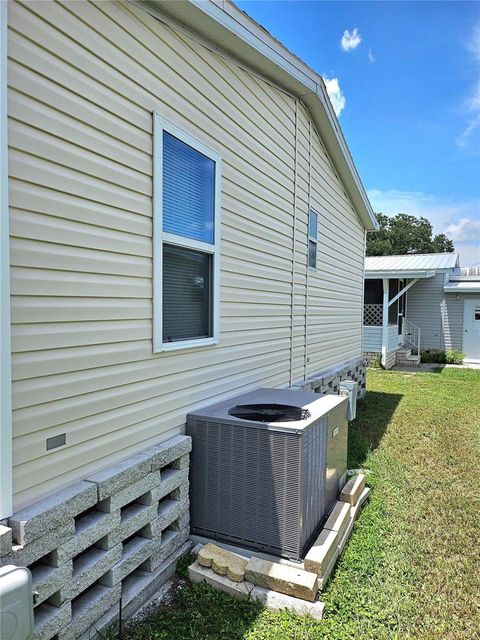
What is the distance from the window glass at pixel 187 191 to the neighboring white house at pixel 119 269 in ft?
0.05

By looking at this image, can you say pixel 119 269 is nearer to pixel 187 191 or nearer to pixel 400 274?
pixel 187 191

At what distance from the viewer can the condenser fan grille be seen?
9.82 ft

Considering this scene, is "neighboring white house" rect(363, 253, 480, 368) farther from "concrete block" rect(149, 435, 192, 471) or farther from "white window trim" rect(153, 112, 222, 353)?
"concrete block" rect(149, 435, 192, 471)

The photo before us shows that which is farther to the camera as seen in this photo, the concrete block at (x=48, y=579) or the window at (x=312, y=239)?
the window at (x=312, y=239)

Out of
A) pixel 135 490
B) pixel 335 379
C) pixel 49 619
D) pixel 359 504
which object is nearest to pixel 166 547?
pixel 135 490

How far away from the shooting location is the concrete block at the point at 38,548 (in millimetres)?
1654

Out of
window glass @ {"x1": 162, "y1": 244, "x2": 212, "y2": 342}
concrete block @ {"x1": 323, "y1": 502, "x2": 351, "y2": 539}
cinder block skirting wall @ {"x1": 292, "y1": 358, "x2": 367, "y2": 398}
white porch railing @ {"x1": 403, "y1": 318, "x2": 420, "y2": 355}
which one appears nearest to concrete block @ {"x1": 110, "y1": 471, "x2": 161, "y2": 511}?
window glass @ {"x1": 162, "y1": 244, "x2": 212, "y2": 342}

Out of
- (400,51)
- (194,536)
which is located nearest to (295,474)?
(194,536)

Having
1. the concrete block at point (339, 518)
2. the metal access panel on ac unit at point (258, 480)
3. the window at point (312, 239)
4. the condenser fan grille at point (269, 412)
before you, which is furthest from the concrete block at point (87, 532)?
the window at point (312, 239)

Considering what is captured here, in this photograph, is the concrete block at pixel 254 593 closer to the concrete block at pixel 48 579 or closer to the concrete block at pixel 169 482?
the concrete block at pixel 169 482

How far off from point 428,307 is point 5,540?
55.6 feet

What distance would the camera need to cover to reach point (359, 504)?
3.68 metres

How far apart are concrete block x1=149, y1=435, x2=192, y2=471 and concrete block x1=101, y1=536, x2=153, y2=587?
1.42 ft

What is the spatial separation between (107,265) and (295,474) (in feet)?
5.83
